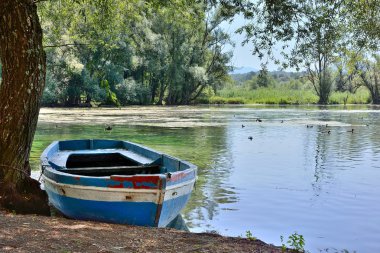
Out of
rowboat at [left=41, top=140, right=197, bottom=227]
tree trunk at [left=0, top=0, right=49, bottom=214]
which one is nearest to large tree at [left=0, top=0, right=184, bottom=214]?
tree trunk at [left=0, top=0, right=49, bottom=214]

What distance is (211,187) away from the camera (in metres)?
10.8

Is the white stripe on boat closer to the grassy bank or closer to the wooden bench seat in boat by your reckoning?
the wooden bench seat in boat

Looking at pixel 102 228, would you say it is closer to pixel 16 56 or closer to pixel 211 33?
pixel 16 56

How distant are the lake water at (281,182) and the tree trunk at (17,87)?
2877 millimetres

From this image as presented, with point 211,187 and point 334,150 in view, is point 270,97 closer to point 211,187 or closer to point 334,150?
point 334,150

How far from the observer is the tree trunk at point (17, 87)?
7.04 meters

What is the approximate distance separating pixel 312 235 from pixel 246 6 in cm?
404

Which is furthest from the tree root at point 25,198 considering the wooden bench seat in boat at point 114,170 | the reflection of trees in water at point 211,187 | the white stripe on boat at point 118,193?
the reflection of trees in water at point 211,187

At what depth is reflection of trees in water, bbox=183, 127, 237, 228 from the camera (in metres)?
8.70

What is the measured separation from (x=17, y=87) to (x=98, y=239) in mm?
2840

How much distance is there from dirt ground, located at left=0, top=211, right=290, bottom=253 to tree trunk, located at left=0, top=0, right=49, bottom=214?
2.63 ft

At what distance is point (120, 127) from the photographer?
25734 millimetres

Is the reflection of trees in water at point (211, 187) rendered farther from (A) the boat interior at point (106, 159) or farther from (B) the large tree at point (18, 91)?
(B) the large tree at point (18, 91)

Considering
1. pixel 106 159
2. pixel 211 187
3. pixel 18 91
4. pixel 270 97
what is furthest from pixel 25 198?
pixel 270 97
